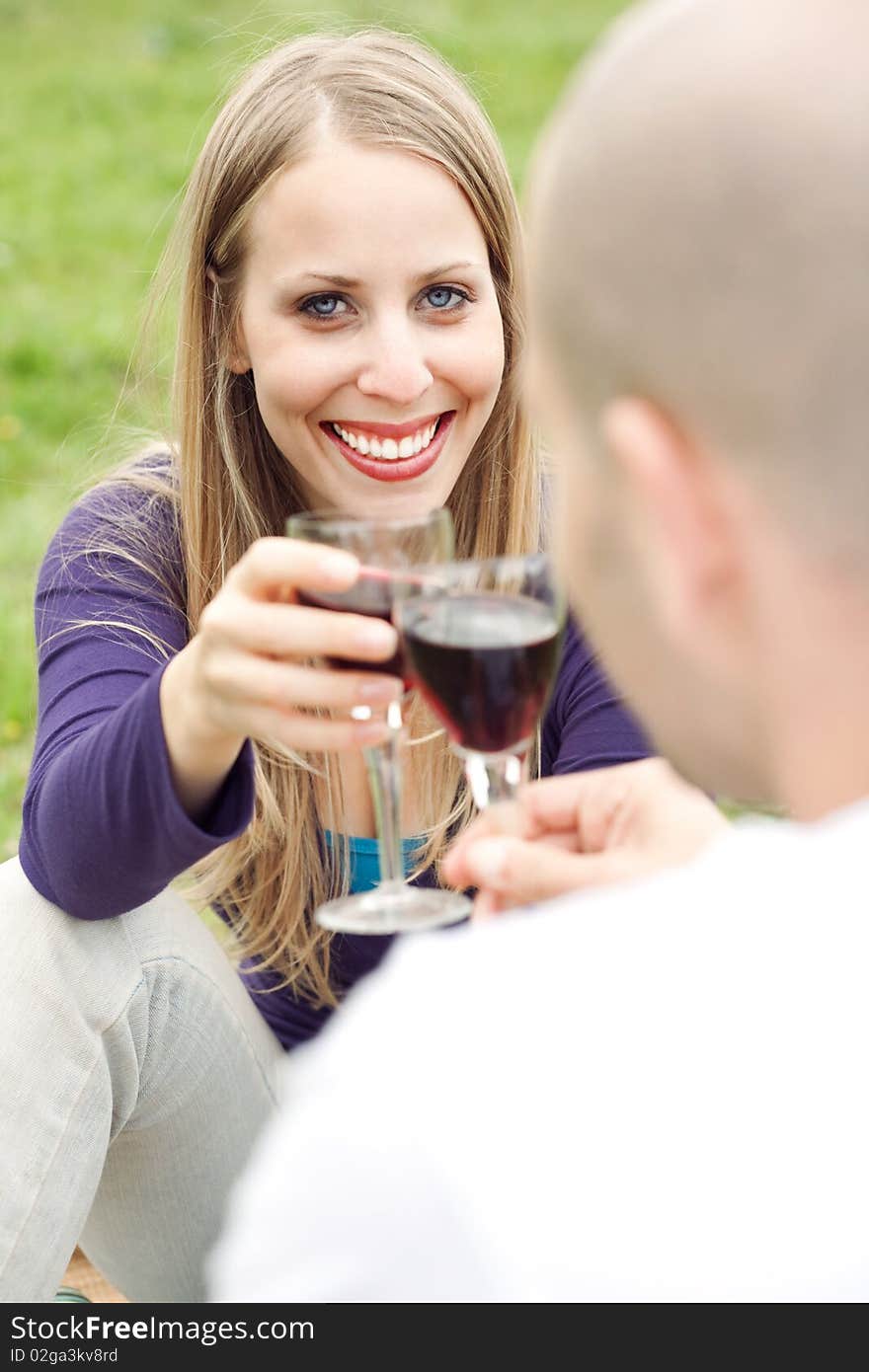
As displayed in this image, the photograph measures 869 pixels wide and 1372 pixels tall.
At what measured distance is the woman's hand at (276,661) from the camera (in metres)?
2.00

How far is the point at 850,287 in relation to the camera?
51.0 inches

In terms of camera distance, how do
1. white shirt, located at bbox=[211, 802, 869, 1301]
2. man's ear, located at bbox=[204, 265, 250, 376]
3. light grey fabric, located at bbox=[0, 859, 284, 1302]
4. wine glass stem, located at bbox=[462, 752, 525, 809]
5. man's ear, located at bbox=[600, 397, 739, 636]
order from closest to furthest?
white shirt, located at bbox=[211, 802, 869, 1301], man's ear, located at bbox=[600, 397, 739, 636], wine glass stem, located at bbox=[462, 752, 525, 809], light grey fabric, located at bbox=[0, 859, 284, 1302], man's ear, located at bbox=[204, 265, 250, 376]

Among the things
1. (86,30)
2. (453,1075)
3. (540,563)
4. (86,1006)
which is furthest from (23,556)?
(86,30)

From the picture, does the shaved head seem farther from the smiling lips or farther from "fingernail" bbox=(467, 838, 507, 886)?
the smiling lips

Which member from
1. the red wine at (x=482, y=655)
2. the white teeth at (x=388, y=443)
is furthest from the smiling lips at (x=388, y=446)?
the red wine at (x=482, y=655)

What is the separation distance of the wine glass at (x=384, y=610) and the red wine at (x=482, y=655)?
54 mm

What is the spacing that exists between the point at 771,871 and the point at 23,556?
200 inches

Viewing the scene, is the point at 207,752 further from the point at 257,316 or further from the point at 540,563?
the point at 257,316

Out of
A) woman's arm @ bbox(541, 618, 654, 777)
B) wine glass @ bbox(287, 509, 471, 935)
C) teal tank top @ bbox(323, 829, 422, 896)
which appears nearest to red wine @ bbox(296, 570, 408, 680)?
wine glass @ bbox(287, 509, 471, 935)

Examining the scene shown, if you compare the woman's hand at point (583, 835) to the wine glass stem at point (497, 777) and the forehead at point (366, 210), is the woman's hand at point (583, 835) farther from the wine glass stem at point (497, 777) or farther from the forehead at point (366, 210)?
the forehead at point (366, 210)

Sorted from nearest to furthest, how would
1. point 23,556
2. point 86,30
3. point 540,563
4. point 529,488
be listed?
point 540,563, point 529,488, point 23,556, point 86,30

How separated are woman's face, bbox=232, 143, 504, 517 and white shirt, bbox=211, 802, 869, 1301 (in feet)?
5.96

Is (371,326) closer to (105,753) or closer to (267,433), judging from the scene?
(267,433)

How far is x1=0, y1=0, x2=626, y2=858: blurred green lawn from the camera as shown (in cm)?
607
